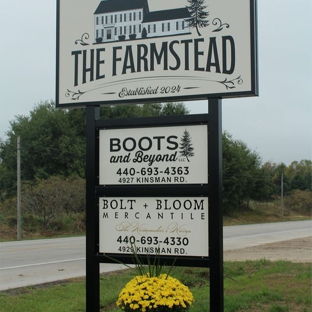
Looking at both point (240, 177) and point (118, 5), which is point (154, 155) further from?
point (240, 177)

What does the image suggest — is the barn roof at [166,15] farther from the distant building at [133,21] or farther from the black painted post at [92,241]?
the black painted post at [92,241]

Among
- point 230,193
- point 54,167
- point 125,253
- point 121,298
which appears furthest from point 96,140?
point 230,193

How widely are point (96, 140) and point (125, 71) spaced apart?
3.01 ft

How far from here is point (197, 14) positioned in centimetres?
621

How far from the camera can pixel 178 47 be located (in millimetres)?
6223

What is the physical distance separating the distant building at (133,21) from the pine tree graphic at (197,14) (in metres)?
0.05

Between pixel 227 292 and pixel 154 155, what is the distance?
3.97 meters

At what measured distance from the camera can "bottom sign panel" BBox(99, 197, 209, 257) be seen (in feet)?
19.5

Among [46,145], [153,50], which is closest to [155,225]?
[153,50]

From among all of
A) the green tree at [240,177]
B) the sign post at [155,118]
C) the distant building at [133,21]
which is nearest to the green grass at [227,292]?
the sign post at [155,118]

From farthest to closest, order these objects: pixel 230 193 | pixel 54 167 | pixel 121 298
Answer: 1. pixel 230 193
2. pixel 54 167
3. pixel 121 298

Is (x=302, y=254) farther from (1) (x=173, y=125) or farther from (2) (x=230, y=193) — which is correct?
(2) (x=230, y=193)

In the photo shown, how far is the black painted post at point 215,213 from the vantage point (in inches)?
227

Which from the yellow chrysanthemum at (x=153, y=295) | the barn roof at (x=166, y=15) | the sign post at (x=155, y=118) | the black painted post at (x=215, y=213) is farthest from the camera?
the barn roof at (x=166, y=15)
